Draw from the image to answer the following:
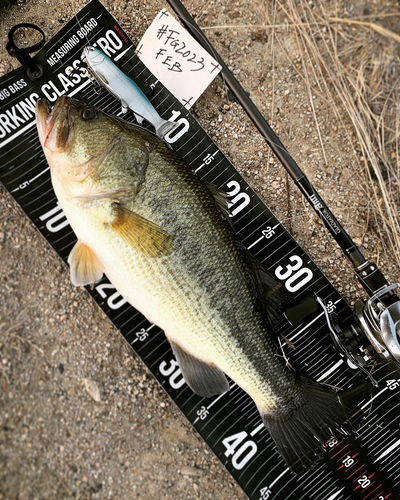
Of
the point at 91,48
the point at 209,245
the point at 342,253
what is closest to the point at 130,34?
the point at 91,48

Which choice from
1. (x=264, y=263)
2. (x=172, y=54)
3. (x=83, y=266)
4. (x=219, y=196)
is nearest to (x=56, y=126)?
(x=83, y=266)

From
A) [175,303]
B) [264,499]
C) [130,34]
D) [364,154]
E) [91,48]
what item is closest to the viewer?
[175,303]

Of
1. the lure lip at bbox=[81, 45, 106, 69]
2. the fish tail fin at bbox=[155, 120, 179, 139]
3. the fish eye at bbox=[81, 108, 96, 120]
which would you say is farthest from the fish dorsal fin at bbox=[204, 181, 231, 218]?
the lure lip at bbox=[81, 45, 106, 69]

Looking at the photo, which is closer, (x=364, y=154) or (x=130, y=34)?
(x=130, y=34)

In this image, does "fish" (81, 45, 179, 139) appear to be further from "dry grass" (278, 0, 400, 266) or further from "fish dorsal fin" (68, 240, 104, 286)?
"dry grass" (278, 0, 400, 266)

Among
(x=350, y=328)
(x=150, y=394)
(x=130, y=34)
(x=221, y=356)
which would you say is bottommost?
(x=350, y=328)

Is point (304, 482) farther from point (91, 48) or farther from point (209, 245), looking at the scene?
point (91, 48)
